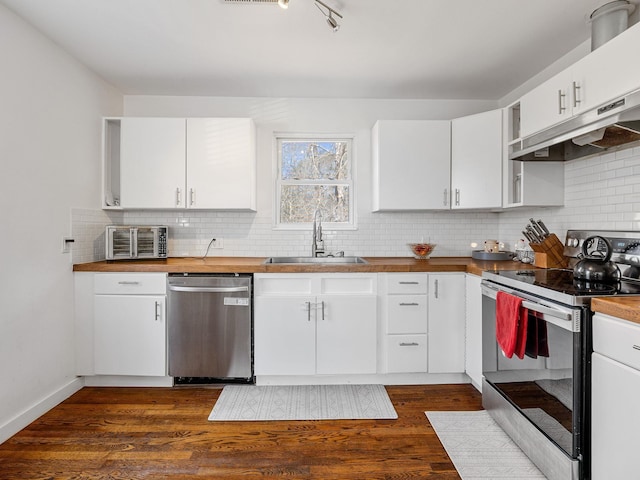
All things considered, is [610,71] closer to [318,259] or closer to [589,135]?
[589,135]

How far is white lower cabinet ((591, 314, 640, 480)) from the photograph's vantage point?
1.34 meters

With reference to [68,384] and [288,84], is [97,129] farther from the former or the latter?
[68,384]

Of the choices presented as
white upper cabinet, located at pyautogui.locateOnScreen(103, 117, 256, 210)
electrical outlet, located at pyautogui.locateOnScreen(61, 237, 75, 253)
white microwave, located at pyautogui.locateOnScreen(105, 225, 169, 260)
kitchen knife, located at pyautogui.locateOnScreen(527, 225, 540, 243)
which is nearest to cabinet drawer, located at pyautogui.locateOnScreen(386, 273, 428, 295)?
kitchen knife, located at pyautogui.locateOnScreen(527, 225, 540, 243)

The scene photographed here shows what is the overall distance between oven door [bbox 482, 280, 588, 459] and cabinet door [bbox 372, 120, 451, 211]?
117 centimetres

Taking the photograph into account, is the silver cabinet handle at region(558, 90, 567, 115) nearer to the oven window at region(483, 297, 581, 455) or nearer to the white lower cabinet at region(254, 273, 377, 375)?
the oven window at region(483, 297, 581, 455)

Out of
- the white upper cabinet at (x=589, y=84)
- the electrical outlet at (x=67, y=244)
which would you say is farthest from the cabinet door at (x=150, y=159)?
the white upper cabinet at (x=589, y=84)

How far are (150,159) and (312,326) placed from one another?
1.89m

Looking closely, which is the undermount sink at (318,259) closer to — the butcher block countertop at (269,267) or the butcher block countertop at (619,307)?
the butcher block countertop at (269,267)

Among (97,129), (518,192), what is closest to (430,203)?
(518,192)

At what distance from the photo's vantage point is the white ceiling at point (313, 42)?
6.99ft

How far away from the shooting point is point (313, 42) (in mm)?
2490

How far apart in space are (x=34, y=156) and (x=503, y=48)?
10.3 ft

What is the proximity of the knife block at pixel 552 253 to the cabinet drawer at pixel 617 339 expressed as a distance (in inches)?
46.9

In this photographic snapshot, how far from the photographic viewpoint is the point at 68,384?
2.69 m
